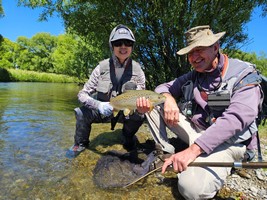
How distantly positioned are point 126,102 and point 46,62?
8445 cm

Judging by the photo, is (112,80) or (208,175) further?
(112,80)

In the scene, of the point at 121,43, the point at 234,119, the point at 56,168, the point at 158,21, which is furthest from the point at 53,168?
the point at 158,21

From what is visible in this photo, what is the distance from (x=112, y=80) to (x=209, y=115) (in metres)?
2.20

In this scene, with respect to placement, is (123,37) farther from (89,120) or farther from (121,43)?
(89,120)

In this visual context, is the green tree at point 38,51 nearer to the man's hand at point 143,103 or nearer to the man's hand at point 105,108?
the man's hand at point 105,108

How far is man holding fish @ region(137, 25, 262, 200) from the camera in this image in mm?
2955

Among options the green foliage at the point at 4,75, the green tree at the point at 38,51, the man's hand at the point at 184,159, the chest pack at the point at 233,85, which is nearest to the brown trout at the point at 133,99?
the chest pack at the point at 233,85

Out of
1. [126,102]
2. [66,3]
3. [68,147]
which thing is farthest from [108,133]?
[66,3]

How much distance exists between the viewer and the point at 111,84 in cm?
506

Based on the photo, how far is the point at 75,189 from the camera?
3758mm

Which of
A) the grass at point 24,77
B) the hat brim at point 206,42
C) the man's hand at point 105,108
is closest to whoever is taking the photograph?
the hat brim at point 206,42

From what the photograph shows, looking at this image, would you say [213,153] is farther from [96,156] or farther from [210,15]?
[210,15]

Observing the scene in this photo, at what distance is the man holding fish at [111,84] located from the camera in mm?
4898

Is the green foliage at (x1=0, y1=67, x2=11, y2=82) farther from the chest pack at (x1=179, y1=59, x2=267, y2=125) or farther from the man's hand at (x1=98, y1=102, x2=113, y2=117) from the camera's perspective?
the chest pack at (x1=179, y1=59, x2=267, y2=125)
